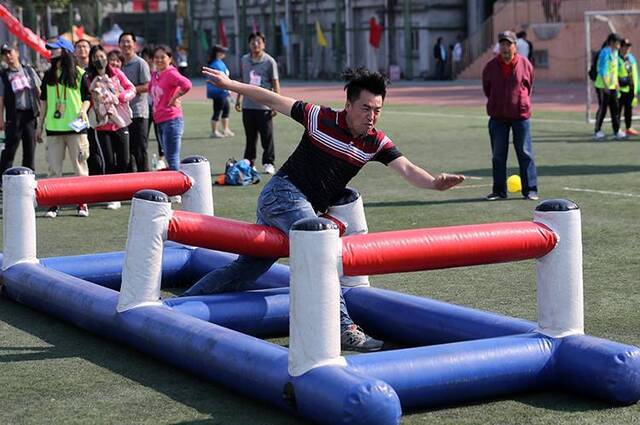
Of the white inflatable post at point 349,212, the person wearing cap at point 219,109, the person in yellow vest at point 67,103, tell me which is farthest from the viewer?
the person wearing cap at point 219,109

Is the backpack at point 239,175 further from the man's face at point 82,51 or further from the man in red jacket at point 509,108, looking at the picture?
the man in red jacket at point 509,108

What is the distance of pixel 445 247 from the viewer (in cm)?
664

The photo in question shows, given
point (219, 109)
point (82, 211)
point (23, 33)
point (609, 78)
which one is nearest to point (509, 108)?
point (82, 211)

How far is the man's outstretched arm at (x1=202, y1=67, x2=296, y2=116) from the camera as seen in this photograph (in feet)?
25.1

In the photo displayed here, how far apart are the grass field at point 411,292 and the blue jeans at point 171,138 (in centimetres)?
77

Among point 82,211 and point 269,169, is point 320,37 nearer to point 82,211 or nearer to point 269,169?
point 269,169

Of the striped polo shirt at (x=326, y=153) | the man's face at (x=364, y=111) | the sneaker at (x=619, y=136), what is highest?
the man's face at (x=364, y=111)

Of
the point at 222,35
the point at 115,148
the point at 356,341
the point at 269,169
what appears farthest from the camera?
the point at 222,35

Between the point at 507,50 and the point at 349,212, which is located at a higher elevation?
the point at 507,50

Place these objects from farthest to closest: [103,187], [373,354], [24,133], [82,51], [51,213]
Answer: [24,133]
[82,51]
[51,213]
[103,187]
[373,354]

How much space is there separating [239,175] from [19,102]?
3014mm

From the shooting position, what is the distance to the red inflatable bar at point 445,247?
21.1 ft

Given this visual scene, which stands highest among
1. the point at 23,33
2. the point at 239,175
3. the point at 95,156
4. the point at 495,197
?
the point at 23,33

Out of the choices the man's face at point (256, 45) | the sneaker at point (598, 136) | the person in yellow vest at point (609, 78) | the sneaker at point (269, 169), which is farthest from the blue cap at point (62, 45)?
the sneaker at point (598, 136)
